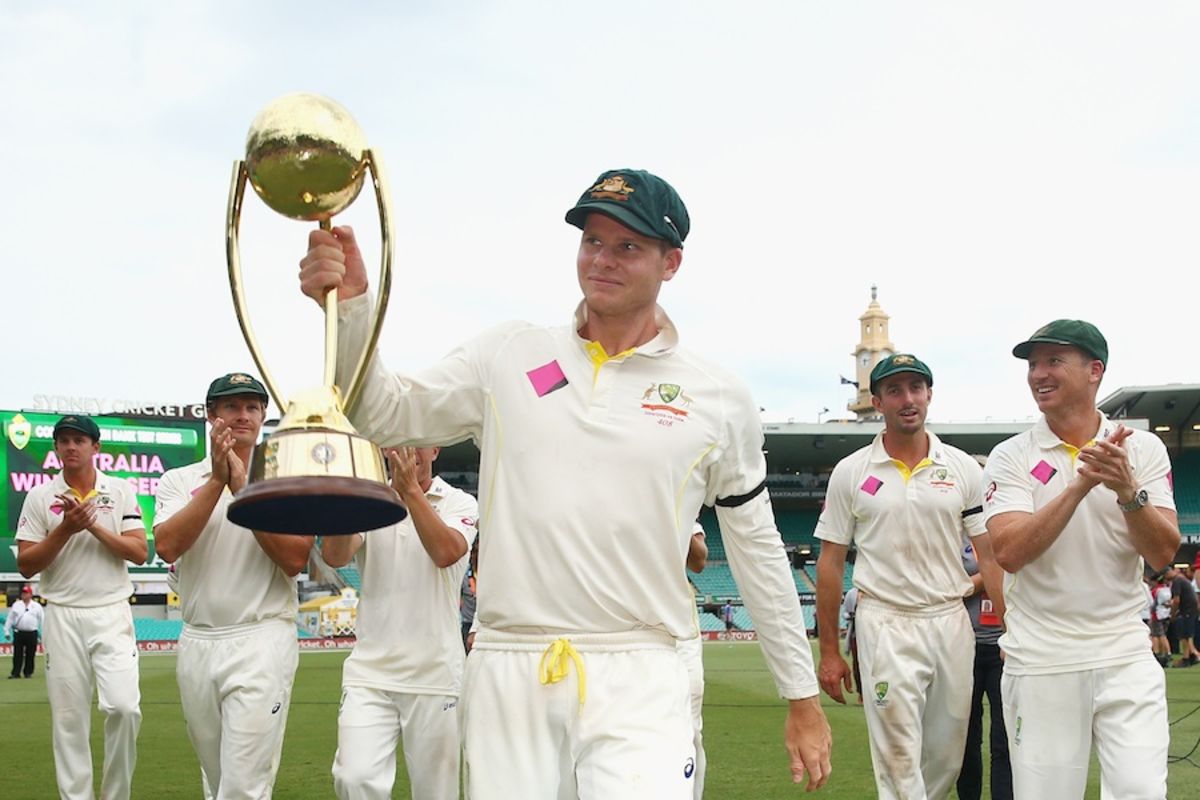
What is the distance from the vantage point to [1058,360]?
18.5ft

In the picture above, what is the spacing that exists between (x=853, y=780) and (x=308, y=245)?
774cm

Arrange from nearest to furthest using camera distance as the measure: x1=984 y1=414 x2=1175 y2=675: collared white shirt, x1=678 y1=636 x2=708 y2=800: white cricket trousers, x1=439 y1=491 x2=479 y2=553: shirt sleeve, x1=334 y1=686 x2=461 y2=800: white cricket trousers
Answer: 1. x1=984 y1=414 x2=1175 y2=675: collared white shirt
2. x1=678 y1=636 x2=708 y2=800: white cricket trousers
3. x1=334 y1=686 x2=461 y2=800: white cricket trousers
4. x1=439 y1=491 x2=479 y2=553: shirt sleeve

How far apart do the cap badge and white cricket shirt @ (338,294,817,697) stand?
39 centimetres

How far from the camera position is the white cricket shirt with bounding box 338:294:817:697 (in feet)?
11.1

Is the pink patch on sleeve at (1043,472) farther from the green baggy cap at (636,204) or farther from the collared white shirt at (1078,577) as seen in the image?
the green baggy cap at (636,204)

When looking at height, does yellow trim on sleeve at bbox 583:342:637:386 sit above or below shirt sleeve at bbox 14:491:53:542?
above

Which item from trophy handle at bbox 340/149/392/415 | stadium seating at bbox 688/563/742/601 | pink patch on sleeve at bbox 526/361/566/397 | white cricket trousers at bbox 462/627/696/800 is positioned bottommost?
stadium seating at bbox 688/563/742/601

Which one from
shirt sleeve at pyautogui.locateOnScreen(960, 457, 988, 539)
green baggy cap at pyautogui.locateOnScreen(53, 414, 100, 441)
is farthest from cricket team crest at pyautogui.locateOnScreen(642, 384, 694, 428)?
green baggy cap at pyautogui.locateOnScreen(53, 414, 100, 441)

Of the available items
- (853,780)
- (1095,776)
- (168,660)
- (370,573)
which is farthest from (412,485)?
(168,660)

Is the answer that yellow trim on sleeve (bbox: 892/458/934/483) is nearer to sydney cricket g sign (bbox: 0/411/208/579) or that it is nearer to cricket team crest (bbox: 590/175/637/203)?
cricket team crest (bbox: 590/175/637/203)

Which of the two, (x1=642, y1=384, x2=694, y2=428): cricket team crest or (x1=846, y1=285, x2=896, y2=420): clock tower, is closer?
(x1=642, y1=384, x2=694, y2=428): cricket team crest

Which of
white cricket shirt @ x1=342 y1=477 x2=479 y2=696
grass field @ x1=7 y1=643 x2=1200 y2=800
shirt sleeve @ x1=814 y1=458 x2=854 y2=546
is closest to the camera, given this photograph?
white cricket shirt @ x1=342 y1=477 x2=479 y2=696

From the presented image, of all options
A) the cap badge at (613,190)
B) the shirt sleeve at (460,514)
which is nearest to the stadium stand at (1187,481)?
the shirt sleeve at (460,514)

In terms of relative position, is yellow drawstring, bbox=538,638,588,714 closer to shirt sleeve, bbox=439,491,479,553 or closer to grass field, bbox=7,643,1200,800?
shirt sleeve, bbox=439,491,479,553
